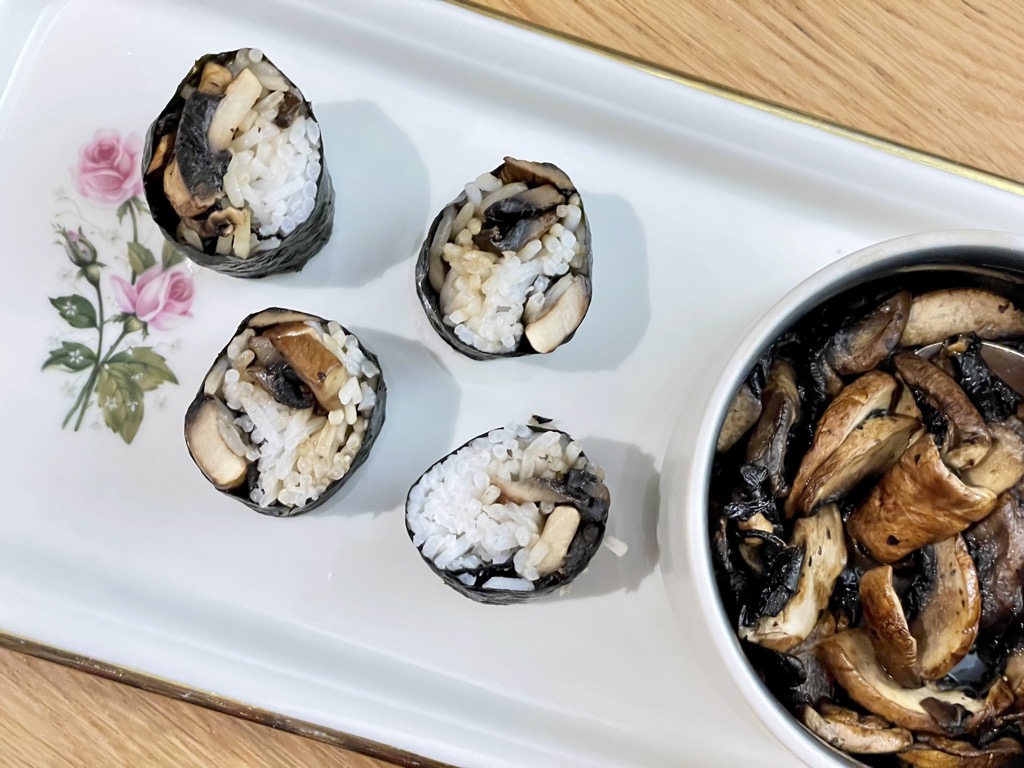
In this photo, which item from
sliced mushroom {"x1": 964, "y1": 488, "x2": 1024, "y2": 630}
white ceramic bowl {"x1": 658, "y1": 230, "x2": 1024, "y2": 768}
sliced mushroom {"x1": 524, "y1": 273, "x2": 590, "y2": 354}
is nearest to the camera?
white ceramic bowl {"x1": 658, "y1": 230, "x2": 1024, "y2": 768}

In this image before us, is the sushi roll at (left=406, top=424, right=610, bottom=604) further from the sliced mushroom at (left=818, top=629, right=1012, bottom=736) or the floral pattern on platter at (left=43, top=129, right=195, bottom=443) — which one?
the floral pattern on platter at (left=43, top=129, right=195, bottom=443)

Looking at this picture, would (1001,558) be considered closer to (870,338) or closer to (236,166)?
(870,338)

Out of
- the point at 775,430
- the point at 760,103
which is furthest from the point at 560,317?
the point at 760,103

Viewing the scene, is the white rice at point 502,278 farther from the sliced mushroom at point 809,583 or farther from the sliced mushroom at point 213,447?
the sliced mushroom at point 809,583

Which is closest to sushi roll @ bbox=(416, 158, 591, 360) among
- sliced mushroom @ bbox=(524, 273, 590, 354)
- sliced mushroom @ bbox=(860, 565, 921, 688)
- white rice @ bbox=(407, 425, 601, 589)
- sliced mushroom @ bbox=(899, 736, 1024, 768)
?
sliced mushroom @ bbox=(524, 273, 590, 354)

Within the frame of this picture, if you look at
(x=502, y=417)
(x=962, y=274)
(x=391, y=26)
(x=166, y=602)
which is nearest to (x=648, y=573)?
(x=502, y=417)

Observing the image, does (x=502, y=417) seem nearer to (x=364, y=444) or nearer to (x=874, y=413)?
(x=364, y=444)
